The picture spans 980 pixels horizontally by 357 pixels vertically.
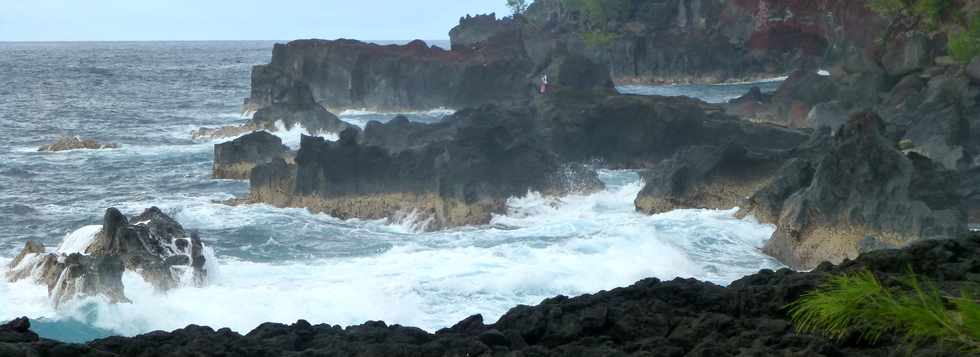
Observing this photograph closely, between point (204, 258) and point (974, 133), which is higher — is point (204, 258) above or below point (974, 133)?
below

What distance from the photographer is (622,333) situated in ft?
31.0

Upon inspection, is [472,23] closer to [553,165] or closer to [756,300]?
[553,165]

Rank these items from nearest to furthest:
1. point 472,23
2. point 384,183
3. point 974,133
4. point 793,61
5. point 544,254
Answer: point 544,254 < point 384,183 < point 974,133 < point 793,61 < point 472,23

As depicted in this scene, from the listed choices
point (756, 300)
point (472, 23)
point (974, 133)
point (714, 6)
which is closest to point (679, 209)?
point (974, 133)

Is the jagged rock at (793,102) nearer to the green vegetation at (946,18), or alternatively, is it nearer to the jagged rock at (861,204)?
the green vegetation at (946,18)

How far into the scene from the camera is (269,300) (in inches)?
778

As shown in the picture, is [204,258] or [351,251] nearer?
[204,258]

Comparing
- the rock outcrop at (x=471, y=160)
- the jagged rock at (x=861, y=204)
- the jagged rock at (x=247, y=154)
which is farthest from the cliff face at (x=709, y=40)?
the jagged rock at (x=861, y=204)

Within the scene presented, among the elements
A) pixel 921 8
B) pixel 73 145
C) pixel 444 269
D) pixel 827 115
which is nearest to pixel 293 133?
pixel 73 145

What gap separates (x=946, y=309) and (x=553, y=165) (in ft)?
70.8

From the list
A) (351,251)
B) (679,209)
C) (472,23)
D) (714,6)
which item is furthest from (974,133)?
(472,23)

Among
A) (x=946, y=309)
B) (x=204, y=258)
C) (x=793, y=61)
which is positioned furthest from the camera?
(x=793, y=61)

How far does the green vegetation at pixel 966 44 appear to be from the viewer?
138 feet

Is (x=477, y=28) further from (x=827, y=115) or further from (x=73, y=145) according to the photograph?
(x=827, y=115)
